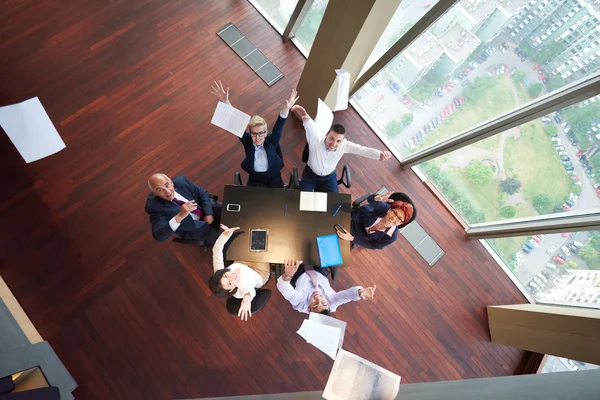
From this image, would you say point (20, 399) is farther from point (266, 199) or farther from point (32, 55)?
→ point (32, 55)

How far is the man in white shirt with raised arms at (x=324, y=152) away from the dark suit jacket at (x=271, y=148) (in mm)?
246

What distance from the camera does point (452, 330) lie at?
3.89 metres

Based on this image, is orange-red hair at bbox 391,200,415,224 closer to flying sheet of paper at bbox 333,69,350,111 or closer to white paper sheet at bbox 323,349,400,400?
flying sheet of paper at bbox 333,69,350,111

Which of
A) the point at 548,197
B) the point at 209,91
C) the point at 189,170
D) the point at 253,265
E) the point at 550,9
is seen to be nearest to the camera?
the point at 550,9

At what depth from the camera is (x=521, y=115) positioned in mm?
2932

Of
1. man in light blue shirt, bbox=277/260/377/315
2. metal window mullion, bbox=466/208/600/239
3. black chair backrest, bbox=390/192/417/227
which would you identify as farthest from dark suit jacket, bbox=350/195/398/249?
metal window mullion, bbox=466/208/600/239

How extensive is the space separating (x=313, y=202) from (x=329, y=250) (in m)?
0.45

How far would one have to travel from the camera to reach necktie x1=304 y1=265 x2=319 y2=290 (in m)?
2.94

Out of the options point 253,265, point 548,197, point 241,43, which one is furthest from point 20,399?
point 548,197

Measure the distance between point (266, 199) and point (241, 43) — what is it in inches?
110

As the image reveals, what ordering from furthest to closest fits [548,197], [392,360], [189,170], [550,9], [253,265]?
[189,170], [392,360], [548,197], [253,265], [550,9]

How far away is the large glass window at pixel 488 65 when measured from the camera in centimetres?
252

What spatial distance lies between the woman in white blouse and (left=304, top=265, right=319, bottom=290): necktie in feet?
1.15

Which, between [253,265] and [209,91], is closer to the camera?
[253,265]
